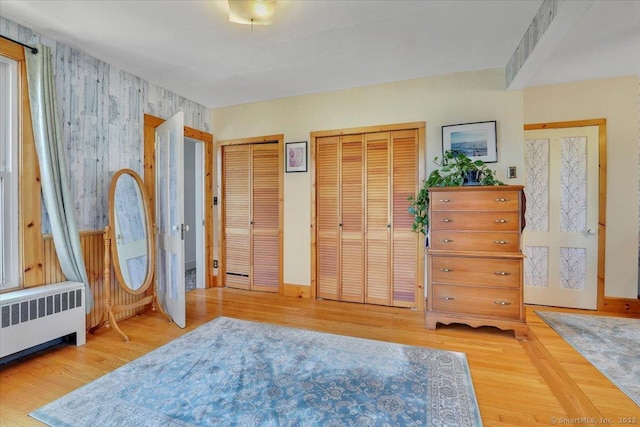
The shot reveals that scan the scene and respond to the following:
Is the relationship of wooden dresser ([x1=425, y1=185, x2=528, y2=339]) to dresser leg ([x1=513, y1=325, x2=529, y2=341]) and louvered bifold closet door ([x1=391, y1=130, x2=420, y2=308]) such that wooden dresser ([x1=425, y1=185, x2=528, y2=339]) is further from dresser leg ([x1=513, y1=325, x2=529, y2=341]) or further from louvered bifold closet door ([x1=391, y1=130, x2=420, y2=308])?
louvered bifold closet door ([x1=391, y1=130, x2=420, y2=308])

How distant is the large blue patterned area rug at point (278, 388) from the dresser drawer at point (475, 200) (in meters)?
1.20

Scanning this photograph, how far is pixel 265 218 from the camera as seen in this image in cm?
389

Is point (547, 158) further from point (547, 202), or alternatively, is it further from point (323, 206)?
point (323, 206)

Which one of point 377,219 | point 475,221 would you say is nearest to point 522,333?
Result: point 475,221

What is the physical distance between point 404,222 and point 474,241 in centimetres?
80

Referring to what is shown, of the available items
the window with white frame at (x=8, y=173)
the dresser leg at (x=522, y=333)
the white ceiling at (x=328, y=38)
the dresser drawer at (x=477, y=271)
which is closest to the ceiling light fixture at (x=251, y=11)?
the white ceiling at (x=328, y=38)

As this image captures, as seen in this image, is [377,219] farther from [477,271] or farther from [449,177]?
[477,271]

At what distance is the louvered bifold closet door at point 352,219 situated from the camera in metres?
3.42

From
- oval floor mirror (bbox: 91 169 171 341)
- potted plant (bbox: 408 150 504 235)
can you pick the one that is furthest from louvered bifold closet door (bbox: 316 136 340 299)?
oval floor mirror (bbox: 91 169 171 341)

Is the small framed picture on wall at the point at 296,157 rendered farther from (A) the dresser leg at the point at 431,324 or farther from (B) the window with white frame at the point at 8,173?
(B) the window with white frame at the point at 8,173

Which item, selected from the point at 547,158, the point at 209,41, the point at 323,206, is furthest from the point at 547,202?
the point at 209,41

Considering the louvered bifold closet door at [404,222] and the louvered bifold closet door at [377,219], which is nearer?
the louvered bifold closet door at [404,222]

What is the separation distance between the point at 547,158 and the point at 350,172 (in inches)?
85.1

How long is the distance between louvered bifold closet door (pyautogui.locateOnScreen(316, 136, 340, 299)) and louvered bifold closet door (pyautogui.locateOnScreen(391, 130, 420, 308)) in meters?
0.66
